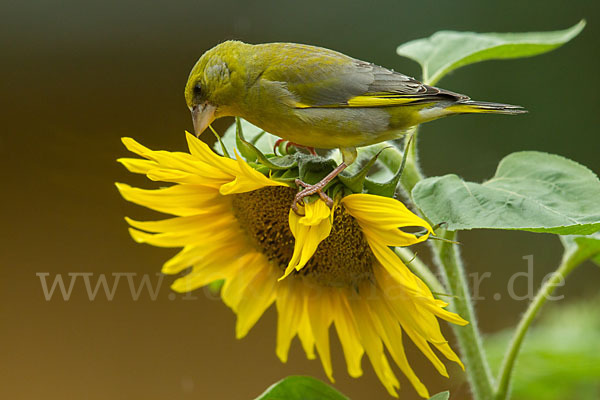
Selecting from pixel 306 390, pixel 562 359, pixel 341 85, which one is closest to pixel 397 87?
pixel 341 85

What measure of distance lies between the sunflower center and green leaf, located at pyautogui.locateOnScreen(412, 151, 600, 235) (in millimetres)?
128

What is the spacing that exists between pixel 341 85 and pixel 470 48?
0.27 meters

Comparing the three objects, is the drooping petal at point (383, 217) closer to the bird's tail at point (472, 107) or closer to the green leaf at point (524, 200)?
the green leaf at point (524, 200)

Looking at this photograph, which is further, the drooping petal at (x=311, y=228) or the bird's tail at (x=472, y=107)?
the bird's tail at (x=472, y=107)

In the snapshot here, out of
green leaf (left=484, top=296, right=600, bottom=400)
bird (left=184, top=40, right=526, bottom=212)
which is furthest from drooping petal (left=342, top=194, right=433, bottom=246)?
green leaf (left=484, top=296, right=600, bottom=400)

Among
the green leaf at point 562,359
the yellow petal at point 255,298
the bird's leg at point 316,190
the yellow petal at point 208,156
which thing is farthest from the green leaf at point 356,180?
the green leaf at point 562,359

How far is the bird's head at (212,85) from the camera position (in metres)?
0.93

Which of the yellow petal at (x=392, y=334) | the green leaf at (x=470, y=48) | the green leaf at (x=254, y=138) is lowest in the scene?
the yellow petal at (x=392, y=334)

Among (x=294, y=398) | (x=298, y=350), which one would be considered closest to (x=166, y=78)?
(x=298, y=350)

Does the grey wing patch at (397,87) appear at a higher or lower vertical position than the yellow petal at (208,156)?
higher

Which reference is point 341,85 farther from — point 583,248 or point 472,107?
point 583,248

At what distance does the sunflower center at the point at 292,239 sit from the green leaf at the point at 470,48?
0.30 meters

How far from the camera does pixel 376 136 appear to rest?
900mm

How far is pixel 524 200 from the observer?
0.74 meters
